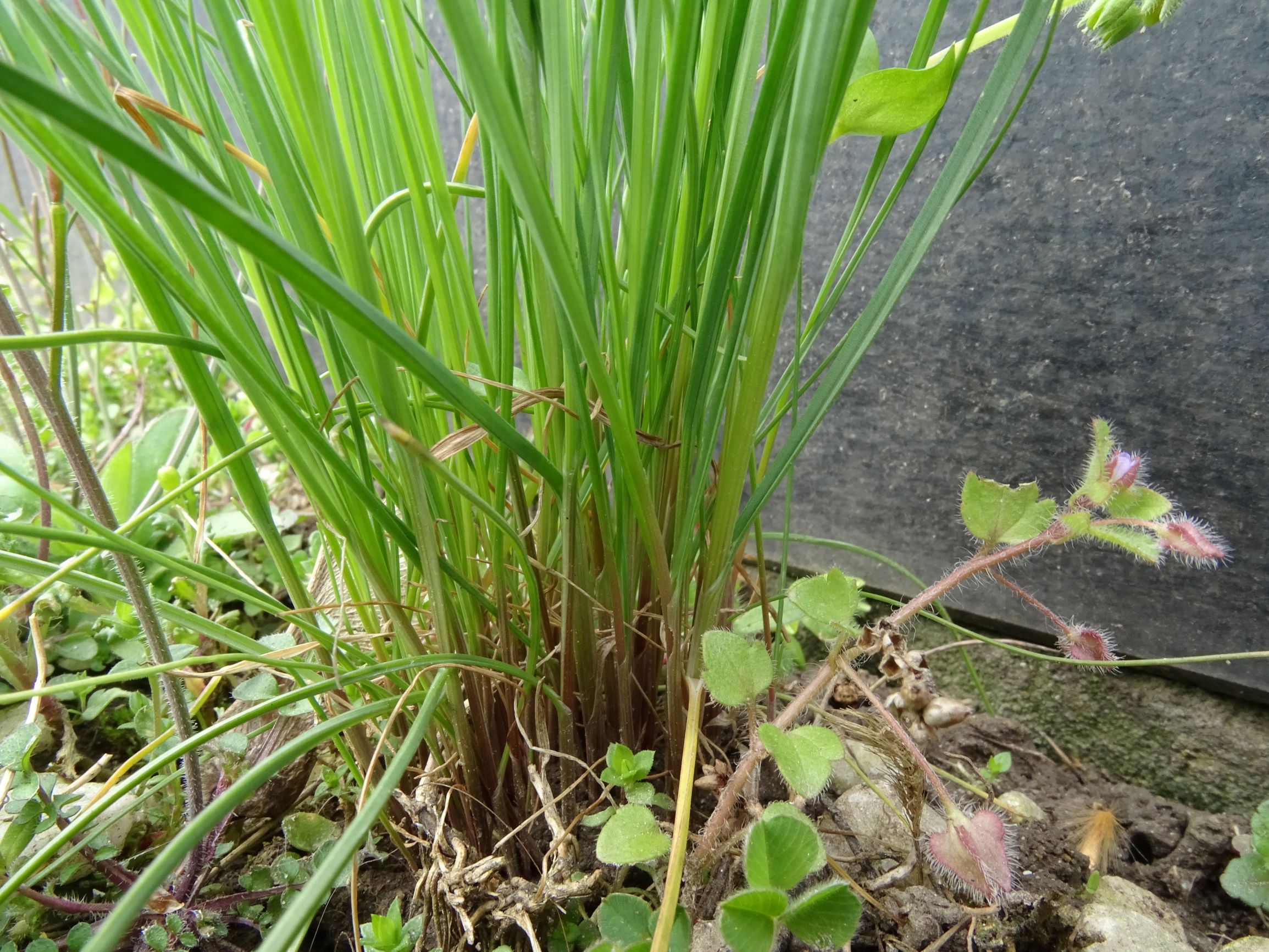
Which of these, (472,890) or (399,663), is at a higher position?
(399,663)

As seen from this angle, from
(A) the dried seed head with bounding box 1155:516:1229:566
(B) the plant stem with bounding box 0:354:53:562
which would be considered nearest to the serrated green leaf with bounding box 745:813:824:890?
(A) the dried seed head with bounding box 1155:516:1229:566

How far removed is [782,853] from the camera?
285 millimetres

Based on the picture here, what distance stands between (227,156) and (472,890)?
15.0 inches

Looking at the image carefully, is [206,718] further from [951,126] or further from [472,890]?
[951,126]

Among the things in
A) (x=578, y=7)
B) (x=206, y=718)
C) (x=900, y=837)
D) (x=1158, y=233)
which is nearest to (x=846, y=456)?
(x=1158, y=233)

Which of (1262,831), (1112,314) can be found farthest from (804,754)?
Result: (1112,314)

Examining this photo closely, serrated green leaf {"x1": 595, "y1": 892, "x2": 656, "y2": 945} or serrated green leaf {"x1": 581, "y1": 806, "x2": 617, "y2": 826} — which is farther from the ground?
serrated green leaf {"x1": 581, "y1": 806, "x2": 617, "y2": 826}

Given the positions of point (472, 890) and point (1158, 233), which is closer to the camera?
point (472, 890)

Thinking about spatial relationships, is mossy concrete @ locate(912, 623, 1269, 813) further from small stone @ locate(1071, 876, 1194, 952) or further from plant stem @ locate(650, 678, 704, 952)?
plant stem @ locate(650, 678, 704, 952)

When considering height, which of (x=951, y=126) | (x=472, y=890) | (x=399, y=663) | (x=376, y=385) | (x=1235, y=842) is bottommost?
(x=1235, y=842)

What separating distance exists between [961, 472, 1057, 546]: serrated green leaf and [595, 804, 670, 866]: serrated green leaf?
0.20m

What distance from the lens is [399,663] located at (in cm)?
31

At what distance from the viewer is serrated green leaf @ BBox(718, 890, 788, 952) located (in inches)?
10.6

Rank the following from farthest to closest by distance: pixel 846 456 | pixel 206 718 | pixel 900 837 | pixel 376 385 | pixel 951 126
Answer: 1. pixel 846 456
2. pixel 951 126
3. pixel 206 718
4. pixel 900 837
5. pixel 376 385
